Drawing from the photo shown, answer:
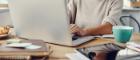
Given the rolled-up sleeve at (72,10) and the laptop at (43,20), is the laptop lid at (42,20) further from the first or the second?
the rolled-up sleeve at (72,10)

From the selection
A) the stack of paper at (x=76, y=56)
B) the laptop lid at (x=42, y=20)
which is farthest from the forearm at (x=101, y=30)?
the stack of paper at (x=76, y=56)

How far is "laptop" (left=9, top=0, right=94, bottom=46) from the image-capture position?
131 centimetres

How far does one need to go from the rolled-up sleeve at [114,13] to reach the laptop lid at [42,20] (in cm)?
64

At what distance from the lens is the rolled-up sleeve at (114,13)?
194 centimetres

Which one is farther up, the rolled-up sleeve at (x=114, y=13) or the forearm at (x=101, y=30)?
the rolled-up sleeve at (x=114, y=13)

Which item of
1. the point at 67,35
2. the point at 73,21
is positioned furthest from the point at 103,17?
the point at 67,35

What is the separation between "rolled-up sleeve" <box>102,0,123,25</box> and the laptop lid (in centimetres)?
64

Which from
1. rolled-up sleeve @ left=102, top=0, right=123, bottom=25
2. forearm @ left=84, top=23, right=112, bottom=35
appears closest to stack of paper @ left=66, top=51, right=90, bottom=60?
forearm @ left=84, top=23, right=112, bottom=35

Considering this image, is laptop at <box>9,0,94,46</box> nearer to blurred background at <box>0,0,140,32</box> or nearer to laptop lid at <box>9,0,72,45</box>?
laptop lid at <box>9,0,72,45</box>

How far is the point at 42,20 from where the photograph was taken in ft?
4.62

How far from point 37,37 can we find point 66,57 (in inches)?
15.4

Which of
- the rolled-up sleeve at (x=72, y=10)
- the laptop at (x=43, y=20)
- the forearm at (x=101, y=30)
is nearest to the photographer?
the laptop at (x=43, y=20)

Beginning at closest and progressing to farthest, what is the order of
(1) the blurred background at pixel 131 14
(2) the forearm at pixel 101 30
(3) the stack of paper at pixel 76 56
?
(3) the stack of paper at pixel 76 56
(2) the forearm at pixel 101 30
(1) the blurred background at pixel 131 14

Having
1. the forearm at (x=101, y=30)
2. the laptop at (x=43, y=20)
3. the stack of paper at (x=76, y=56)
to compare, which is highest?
the laptop at (x=43, y=20)
